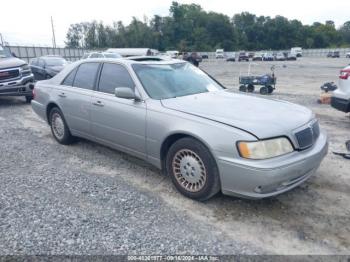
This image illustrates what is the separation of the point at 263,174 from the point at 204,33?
10314cm

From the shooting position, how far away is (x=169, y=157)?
12.2ft

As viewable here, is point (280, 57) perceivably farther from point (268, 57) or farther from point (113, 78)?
point (113, 78)

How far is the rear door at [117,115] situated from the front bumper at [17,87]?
586 centimetres

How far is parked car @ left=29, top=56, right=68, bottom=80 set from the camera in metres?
14.1

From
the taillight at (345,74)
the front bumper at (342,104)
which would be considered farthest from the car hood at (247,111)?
the taillight at (345,74)

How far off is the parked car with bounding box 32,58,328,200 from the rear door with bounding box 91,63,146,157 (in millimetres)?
14

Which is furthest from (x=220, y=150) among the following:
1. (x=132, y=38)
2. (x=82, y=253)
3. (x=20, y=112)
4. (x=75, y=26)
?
(x=75, y=26)

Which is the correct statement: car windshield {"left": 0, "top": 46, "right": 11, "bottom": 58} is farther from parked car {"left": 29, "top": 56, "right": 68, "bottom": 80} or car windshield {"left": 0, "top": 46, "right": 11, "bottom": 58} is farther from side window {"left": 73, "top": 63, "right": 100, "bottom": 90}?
side window {"left": 73, "top": 63, "right": 100, "bottom": 90}

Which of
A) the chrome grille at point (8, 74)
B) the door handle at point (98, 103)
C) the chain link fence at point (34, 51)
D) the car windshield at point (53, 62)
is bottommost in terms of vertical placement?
the chain link fence at point (34, 51)

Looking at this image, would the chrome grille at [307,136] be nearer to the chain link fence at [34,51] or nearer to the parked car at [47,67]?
the parked car at [47,67]

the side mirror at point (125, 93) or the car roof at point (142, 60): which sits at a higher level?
the car roof at point (142, 60)

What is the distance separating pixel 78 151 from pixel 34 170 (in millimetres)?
933

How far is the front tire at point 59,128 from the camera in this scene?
5.52m

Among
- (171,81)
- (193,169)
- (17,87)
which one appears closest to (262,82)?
(171,81)
